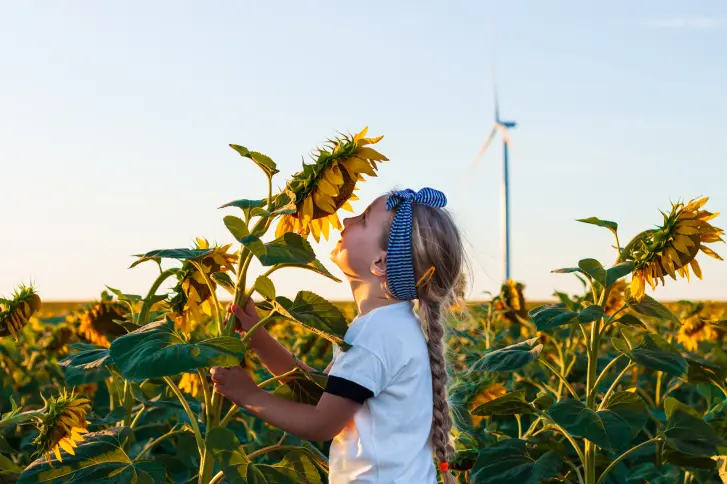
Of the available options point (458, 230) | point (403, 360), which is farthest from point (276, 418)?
point (458, 230)

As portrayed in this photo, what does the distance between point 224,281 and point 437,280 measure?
0.80 m

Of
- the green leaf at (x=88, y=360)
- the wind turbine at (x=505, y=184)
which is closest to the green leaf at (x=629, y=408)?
the green leaf at (x=88, y=360)

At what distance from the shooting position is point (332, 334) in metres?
2.21

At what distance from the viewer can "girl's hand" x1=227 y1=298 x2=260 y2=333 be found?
2.17 metres

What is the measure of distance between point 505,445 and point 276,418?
1.05 m

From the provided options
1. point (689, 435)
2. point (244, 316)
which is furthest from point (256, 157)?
point (689, 435)

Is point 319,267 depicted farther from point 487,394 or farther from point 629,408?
point 487,394

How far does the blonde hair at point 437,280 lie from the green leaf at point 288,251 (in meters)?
0.69

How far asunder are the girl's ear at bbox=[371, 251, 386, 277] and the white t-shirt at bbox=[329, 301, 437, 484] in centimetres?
12

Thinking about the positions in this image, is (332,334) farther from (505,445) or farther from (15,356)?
(15,356)

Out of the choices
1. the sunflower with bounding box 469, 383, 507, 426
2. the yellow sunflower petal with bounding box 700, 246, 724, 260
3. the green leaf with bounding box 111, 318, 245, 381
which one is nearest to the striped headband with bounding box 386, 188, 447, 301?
the green leaf with bounding box 111, 318, 245, 381

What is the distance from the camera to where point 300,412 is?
7.92 ft

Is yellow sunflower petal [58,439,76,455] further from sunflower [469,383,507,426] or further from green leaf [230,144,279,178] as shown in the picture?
sunflower [469,383,507,426]

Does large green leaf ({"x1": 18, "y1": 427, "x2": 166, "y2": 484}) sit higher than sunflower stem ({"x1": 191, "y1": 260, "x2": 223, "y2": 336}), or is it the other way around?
sunflower stem ({"x1": 191, "y1": 260, "x2": 223, "y2": 336})
